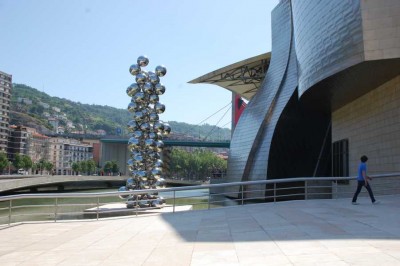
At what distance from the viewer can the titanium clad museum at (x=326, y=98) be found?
46.4 ft

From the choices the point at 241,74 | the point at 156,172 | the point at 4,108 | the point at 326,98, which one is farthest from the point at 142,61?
the point at 4,108

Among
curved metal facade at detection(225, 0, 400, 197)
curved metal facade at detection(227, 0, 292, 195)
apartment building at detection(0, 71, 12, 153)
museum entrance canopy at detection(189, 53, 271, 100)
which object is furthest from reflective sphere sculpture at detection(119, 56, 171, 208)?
apartment building at detection(0, 71, 12, 153)

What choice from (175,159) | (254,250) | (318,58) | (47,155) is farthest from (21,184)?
(47,155)

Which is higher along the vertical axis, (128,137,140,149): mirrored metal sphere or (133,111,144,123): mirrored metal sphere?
(133,111,144,123): mirrored metal sphere

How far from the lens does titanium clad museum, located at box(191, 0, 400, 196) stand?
14.1 m

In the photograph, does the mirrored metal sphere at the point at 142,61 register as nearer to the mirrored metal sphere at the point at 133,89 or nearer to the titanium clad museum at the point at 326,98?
the mirrored metal sphere at the point at 133,89

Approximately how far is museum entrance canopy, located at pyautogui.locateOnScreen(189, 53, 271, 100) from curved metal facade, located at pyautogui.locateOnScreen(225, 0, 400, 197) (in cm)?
651

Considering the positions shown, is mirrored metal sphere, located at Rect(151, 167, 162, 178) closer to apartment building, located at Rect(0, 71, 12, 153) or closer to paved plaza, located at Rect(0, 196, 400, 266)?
paved plaza, located at Rect(0, 196, 400, 266)

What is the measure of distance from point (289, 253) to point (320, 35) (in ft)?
45.1

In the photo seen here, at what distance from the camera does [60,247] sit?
283 inches

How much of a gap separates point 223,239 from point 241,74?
3629 cm

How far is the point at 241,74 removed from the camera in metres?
42.4

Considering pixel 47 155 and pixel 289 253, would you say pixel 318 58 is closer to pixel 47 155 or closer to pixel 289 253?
pixel 289 253

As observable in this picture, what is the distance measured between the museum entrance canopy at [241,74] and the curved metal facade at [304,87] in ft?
21.4
